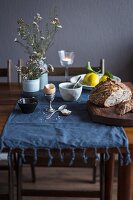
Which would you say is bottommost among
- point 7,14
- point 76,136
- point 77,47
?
point 76,136

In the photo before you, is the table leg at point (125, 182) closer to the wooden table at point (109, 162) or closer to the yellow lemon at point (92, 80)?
the wooden table at point (109, 162)

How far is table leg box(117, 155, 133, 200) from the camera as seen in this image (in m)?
1.30

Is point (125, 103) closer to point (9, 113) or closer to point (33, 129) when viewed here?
point (33, 129)

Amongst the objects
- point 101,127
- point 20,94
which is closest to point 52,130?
point 101,127

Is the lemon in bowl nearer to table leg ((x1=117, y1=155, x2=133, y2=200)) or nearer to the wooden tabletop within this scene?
the wooden tabletop

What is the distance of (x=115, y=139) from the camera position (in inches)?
49.6

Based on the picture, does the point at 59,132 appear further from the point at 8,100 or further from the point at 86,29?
the point at 86,29

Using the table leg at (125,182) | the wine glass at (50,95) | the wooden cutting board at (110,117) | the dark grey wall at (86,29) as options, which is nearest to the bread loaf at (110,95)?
the wooden cutting board at (110,117)

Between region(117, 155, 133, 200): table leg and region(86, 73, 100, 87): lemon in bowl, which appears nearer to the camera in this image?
region(117, 155, 133, 200): table leg

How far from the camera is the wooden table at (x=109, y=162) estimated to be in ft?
4.29

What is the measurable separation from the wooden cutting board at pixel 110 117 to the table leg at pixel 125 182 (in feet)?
0.58

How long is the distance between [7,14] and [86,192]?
73.1 inches

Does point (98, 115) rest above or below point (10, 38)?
below

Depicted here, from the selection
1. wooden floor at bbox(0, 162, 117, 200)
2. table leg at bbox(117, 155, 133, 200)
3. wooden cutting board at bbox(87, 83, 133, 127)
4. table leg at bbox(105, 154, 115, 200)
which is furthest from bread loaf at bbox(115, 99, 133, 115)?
wooden floor at bbox(0, 162, 117, 200)
